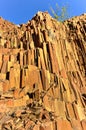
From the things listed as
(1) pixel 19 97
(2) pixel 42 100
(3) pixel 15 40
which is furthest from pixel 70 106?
(3) pixel 15 40

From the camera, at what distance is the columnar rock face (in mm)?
21425

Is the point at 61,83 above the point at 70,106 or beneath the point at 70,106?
above

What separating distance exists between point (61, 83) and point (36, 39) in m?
9.27

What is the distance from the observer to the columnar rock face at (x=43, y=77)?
844 inches

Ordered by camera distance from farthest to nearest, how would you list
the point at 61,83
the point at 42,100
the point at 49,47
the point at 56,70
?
the point at 49,47 < the point at 56,70 < the point at 61,83 < the point at 42,100

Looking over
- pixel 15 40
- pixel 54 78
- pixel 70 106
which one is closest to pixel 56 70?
pixel 54 78

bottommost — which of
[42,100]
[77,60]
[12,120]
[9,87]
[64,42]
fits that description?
[12,120]

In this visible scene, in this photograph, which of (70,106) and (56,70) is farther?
(56,70)

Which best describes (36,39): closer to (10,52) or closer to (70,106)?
(10,52)

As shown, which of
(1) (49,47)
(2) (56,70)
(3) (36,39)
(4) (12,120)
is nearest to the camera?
(4) (12,120)

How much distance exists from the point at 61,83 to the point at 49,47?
19.2 feet

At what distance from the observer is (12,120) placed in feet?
68.3

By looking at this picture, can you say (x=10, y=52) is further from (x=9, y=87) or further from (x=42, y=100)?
(x=42, y=100)

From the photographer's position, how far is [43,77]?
26562mm
